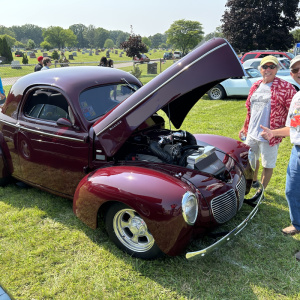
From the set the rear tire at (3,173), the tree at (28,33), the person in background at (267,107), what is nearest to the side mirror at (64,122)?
the rear tire at (3,173)

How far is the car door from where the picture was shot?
3440 mm

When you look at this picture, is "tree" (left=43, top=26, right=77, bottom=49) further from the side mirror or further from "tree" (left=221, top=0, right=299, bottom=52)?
the side mirror

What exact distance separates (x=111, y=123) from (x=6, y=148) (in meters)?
2.12

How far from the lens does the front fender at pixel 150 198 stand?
2463 millimetres

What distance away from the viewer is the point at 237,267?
9.19 ft

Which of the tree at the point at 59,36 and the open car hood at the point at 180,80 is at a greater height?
the tree at the point at 59,36

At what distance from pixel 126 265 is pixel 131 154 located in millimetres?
1296

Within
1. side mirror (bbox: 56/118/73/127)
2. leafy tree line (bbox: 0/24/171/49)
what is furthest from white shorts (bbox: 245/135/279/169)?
leafy tree line (bbox: 0/24/171/49)

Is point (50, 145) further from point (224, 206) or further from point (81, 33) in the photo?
point (81, 33)

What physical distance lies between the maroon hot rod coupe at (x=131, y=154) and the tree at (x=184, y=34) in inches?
2342

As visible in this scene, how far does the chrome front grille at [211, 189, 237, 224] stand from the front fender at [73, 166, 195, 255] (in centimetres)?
35

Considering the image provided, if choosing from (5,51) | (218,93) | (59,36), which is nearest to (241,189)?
(218,93)

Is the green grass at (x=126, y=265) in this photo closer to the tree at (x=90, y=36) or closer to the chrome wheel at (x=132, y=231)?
the chrome wheel at (x=132, y=231)

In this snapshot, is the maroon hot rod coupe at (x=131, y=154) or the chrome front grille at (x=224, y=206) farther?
the chrome front grille at (x=224, y=206)
